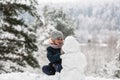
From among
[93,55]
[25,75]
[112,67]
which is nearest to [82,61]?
[25,75]

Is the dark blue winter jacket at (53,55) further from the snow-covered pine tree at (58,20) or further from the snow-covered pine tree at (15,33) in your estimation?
the snow-covered pine tree at (58,20)

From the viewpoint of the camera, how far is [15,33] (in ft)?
51.1

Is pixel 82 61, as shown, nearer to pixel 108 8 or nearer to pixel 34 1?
pixel 34 1

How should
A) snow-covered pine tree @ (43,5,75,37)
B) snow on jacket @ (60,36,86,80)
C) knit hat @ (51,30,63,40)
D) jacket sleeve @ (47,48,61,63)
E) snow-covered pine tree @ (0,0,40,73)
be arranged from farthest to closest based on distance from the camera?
snow-covered pine tree @ (43,5,75,37) → snow-covered pine tree @ (0,0,40,73) → knit hat @ (51,30,63,40) → jacket sleeve @ (47,48,61,63) → snow on jacket @ (60,36,86,80)

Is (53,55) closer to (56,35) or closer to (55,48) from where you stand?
(55,48)

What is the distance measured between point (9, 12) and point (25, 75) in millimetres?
7560

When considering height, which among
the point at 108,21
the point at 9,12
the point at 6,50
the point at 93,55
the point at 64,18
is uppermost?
the point at 108,21

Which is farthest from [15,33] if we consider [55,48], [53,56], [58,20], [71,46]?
[58,20]

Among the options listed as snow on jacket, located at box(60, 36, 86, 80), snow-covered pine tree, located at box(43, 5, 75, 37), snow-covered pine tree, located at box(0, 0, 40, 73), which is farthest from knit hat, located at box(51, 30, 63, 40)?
snow-covered pine tree, located at box(43, 5, 75, 37)

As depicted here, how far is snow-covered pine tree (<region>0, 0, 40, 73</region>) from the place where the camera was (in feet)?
49.9

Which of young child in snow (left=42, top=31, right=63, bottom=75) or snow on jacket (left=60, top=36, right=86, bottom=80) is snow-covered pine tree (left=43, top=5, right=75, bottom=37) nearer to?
young child in snow (left=42, top=31, right=63, bottom=75)

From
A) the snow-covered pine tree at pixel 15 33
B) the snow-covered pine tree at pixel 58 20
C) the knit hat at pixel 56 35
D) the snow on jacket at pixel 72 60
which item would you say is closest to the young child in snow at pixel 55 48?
the knit hat at pixel 56 35

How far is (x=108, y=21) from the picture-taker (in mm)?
154000

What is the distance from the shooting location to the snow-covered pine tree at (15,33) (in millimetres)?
15211
